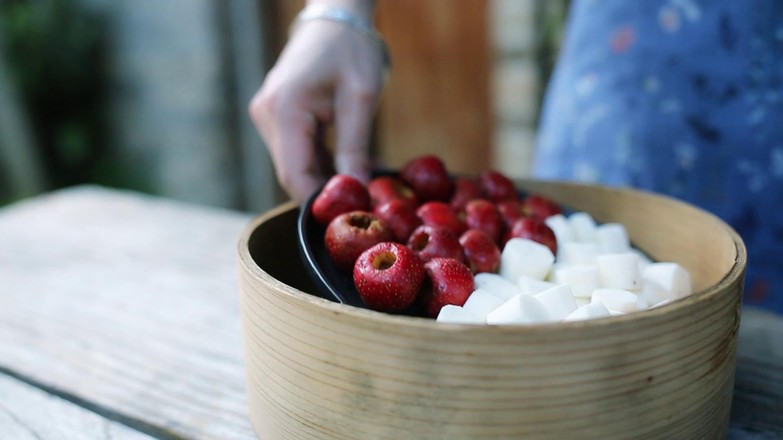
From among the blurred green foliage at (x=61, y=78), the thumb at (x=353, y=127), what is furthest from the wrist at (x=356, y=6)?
A: the blurred green foliage at (x=61, y=78)

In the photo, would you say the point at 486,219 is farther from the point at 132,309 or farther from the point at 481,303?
the point at 132,309

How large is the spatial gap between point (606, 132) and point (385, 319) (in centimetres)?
100

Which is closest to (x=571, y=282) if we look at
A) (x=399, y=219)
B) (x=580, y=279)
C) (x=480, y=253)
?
(x=580, y=279)

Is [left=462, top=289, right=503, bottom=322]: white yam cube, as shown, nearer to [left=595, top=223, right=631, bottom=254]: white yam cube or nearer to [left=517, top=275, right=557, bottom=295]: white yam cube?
[left=517, top=275, right=557, bottom=295]: white yam cube

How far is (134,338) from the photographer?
95 cm

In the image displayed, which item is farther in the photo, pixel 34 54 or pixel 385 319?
pixel 34 54

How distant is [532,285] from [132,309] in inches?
26.3

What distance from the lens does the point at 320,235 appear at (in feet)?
2.73

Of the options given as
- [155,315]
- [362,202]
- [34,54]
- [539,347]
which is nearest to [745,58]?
[362,202]

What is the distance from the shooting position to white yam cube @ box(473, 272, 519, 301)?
671 millimetres

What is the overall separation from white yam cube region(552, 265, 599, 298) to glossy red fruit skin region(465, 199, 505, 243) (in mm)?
139

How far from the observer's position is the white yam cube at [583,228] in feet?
2.86

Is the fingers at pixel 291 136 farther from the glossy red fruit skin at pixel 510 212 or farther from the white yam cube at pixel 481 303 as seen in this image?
the white yam cube at pixel 481 303

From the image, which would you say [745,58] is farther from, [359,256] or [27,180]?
[27,180]
